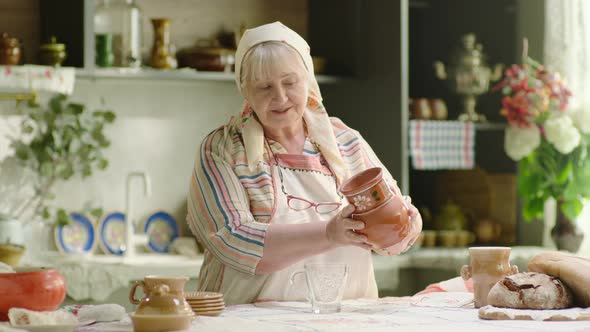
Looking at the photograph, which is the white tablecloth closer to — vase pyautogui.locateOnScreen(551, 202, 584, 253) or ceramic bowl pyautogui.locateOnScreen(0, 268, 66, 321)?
ceramic bowl pyautogui.locateOnScreen(0, 268, 66, 321)

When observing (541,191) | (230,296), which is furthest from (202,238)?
(541,191)

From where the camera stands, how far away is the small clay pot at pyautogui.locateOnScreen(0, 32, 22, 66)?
157 inches

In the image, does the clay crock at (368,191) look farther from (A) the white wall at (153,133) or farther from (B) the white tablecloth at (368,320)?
(A) the white wall at (153,133)

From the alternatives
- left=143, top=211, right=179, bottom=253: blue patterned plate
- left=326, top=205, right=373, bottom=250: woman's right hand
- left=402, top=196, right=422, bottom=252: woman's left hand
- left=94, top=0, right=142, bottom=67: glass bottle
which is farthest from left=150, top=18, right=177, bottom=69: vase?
left=326, top=205, right=373, bottom=250: woman's right hand

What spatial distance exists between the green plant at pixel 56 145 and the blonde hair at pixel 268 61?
6.35 ft

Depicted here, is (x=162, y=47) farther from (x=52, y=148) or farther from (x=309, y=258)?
(x=309, y=258)

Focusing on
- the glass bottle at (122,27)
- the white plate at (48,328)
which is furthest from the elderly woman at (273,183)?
the glass bottle at (122,27)

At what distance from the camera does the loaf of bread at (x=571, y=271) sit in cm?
206

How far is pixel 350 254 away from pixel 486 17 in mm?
2656

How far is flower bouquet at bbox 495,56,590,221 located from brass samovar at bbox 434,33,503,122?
0.20 metres

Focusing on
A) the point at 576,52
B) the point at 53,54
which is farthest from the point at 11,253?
the point at 576,52

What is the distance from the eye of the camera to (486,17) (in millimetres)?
4855

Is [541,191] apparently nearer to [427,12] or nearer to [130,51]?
[427,12]

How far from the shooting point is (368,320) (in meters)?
1.96
